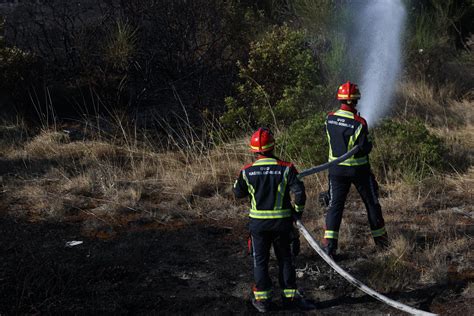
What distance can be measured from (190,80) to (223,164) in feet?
11.0

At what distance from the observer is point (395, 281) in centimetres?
600

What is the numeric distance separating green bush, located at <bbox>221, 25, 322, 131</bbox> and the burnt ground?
3.23 meters

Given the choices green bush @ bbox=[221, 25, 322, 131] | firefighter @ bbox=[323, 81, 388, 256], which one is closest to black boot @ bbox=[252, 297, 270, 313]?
firefighter @ bbox=[323, 81, 388, 256]

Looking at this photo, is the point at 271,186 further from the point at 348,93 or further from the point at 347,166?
the point at 348,93

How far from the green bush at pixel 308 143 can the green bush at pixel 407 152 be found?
2.30 ft

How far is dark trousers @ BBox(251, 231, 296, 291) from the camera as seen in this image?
5449 mm

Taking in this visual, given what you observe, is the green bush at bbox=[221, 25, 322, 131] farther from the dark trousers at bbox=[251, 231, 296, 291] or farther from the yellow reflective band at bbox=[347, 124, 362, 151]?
the dark trousers at bbox=[251, 231, 296, 291]

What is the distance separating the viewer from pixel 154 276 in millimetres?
6383

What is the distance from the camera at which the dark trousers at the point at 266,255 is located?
5.45m

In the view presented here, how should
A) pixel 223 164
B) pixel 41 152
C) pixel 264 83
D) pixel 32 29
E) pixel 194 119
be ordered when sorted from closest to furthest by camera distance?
pixel 223 164
pixel 41 152
pixel 264 83
pixel 194 119
pixel 32 29

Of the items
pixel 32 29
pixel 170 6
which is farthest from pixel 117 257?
pixel 32 29

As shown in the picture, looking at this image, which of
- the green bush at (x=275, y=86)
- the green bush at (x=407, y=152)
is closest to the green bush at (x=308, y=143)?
the green bush at (x=407, y=152)

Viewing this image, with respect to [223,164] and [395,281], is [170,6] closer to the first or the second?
[223,164]

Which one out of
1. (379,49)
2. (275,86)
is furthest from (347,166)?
(379,49)
